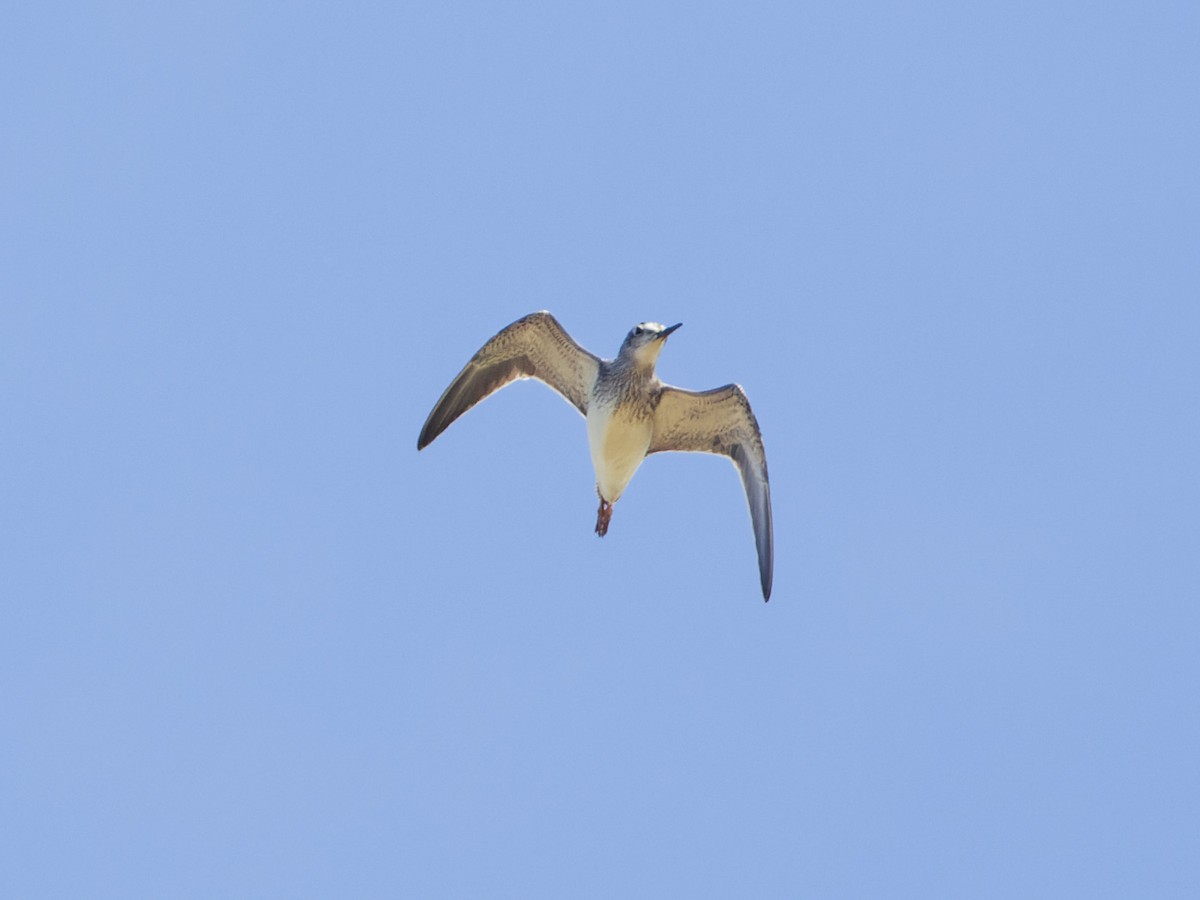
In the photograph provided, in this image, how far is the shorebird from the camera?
1833 centimetres

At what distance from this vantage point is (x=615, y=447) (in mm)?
18438

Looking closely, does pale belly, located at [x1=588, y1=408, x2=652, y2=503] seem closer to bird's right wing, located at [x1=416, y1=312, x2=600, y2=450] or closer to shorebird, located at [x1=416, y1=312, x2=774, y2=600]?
shorebird, located at [x1=416, y1=312, x2=774, y2=600]

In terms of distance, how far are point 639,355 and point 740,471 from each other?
2.22 meters

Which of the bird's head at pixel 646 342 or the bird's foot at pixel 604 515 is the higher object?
the bird's head at pixel 646 342

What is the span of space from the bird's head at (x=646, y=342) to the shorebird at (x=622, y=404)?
1 centimetres

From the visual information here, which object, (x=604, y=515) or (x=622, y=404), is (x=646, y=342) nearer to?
(x=622, y=404)

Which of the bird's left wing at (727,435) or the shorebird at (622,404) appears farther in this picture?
the bird's left wing at (727,435)

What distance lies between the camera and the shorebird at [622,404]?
722 inches

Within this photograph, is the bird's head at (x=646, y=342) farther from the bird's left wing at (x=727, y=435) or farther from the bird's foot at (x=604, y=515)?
the bird's foot at (x=604, y=515)

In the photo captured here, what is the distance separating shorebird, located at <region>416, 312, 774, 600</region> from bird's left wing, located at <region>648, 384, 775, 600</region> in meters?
0.01

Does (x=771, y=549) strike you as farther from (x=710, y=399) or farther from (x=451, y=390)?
(x=451, y=390)

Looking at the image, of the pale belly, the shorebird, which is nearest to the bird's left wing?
the shorebird

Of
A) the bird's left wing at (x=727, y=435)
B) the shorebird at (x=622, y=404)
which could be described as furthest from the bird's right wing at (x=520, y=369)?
the bird's left wing at (x=727, y=435)

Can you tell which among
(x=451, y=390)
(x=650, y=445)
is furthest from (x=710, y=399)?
(x=451, y=390)
